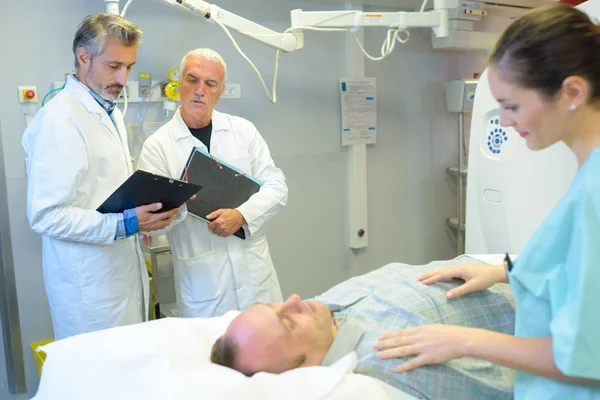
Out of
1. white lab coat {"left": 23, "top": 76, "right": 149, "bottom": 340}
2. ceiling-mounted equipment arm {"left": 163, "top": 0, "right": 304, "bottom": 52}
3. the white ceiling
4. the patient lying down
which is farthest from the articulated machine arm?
the patient lying down

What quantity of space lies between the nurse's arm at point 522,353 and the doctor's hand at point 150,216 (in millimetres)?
Answer: 1118

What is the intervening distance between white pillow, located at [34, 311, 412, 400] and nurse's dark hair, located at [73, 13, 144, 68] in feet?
3.15

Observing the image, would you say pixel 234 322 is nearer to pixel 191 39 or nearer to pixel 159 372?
pixel 159 372

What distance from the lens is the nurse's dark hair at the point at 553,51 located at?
87cm

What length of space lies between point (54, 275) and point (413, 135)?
232cm

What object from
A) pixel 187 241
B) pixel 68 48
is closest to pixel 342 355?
pixel 187 241

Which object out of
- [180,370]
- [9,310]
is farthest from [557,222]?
[9,310]

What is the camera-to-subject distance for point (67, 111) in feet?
5.65

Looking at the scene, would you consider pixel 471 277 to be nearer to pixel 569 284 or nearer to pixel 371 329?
pixel 371 329

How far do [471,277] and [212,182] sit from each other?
1.03 meters

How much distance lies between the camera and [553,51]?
0.87 m

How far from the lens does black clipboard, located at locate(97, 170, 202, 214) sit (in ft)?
5.27

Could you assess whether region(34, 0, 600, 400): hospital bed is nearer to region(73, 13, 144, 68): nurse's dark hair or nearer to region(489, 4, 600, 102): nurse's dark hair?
region(489, 4, 600, 102): nurse's dark hair

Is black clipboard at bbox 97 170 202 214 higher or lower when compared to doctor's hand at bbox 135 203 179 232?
higher
